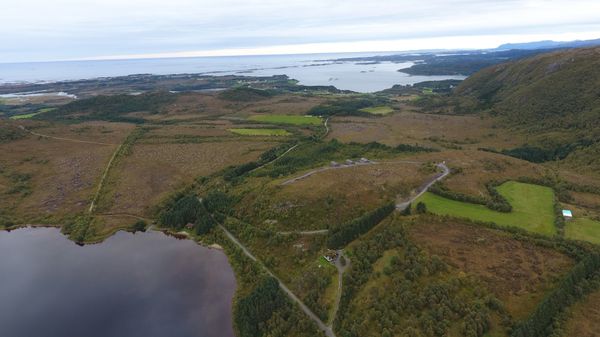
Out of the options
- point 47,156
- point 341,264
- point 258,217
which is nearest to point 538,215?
point 341,264

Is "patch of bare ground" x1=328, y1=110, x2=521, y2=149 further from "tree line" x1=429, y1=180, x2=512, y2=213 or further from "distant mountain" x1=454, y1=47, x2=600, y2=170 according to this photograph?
"tree line" x1=429, y1=180, x2=512, y2=213

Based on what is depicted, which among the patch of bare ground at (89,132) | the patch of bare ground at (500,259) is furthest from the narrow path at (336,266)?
the patch of bare ground at (89,132)

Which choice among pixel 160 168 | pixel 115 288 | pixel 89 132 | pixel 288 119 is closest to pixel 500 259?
pixel 115 288

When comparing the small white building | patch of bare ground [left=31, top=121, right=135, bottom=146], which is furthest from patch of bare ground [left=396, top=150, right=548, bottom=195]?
patch of bare ground [left=31, top=121, right=135, bottom=146]

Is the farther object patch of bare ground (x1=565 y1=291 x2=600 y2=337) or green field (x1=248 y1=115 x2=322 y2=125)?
green field (x1=248 y1=115 x2=322 y2=125)

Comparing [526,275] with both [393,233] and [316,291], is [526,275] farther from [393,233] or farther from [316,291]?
[316,291]

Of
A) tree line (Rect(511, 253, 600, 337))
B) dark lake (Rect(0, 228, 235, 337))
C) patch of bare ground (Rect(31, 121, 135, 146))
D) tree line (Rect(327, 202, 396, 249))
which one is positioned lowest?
dark lake (Rect(0, 228, 235, 337))
